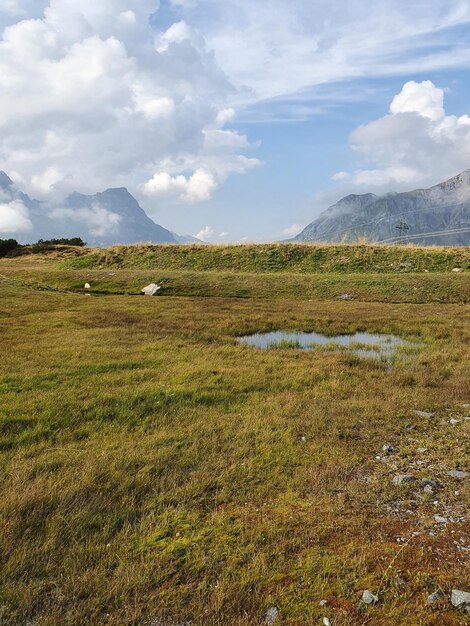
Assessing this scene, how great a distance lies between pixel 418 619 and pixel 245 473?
14.6 ft

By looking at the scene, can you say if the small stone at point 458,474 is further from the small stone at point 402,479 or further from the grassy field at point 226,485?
the small stone at point 402,479

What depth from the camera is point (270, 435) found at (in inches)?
436

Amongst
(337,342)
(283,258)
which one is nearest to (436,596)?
(337,342)

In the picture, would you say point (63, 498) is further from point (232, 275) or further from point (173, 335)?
point (232, 275)

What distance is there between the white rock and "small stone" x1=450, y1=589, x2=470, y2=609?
46537 mm

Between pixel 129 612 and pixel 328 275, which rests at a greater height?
pixel 328 275

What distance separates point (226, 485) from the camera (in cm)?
859

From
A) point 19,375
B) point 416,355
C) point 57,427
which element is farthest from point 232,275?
point 57,427

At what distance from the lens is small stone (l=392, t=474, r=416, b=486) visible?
8.62m

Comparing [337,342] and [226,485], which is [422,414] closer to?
[226,485]

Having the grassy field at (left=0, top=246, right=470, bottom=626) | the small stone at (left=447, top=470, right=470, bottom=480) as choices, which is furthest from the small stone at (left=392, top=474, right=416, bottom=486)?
the small stone at (left=447, top=470, right=470, bottom=480)

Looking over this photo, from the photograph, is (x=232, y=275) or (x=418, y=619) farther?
(x=232, y=275)

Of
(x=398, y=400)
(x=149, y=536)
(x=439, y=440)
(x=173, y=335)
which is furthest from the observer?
(x=173, y=335)

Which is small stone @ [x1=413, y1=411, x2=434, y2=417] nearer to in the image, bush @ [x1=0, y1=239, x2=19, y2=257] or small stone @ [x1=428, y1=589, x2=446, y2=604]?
small stone @ [x1=428, y1=589, x2=446, y2=604]
